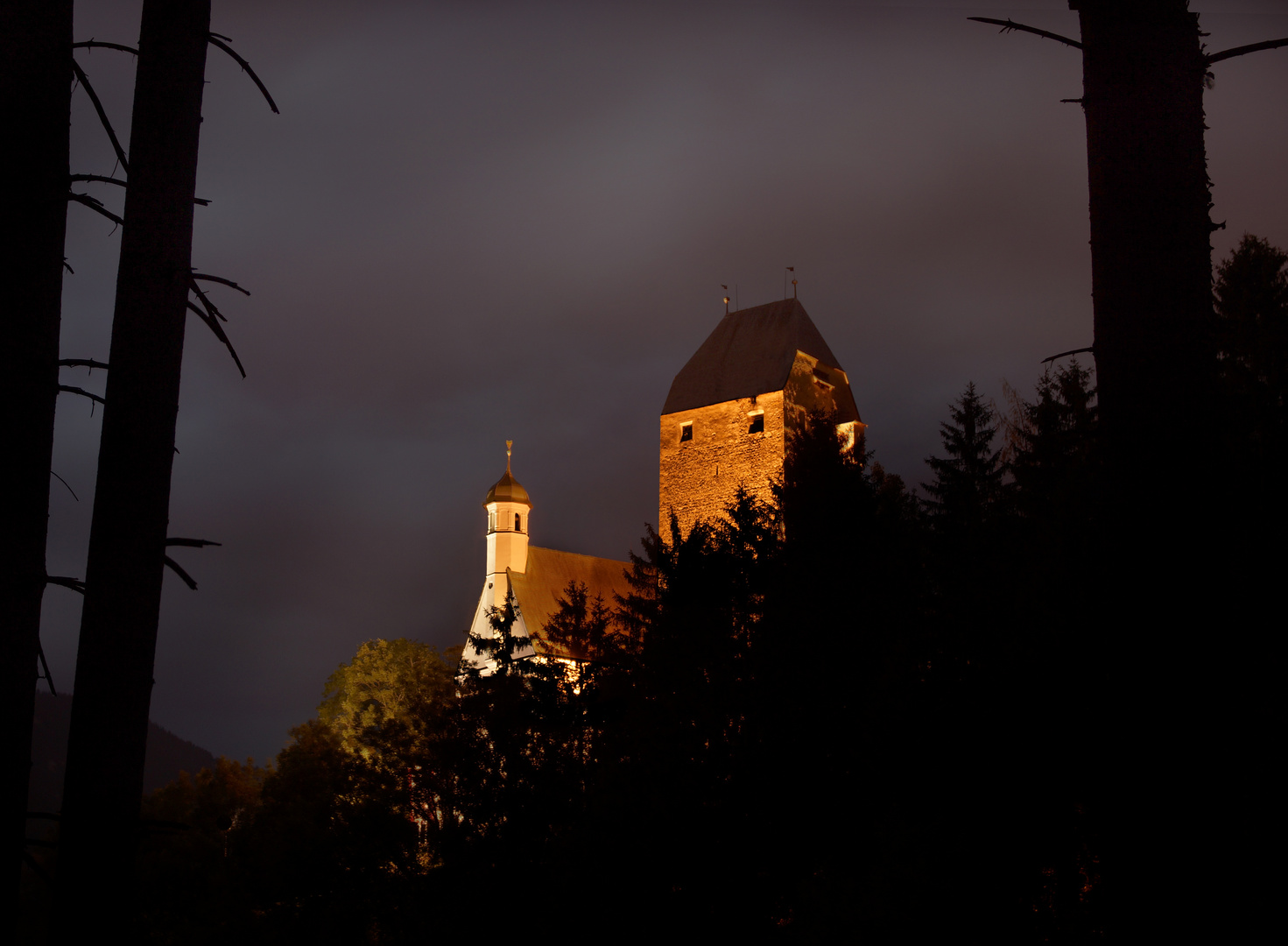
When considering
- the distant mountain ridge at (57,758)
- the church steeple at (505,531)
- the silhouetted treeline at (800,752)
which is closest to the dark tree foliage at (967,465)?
Result: the silhouetted treeline at (800,752)

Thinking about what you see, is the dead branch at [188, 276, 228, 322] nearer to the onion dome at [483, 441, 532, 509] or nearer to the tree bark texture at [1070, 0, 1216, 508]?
the tree bark texture at [1070, 0, 1216, 508]

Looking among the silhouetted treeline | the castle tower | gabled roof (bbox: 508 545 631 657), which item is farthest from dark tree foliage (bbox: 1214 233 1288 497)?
gabled roof (bbox: 508 545 631 657)

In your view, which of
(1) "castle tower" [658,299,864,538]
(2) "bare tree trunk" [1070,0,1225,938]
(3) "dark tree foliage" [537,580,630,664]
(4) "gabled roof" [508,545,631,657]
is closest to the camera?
(2) "bare tree trunk" [1070,0,1225,938]

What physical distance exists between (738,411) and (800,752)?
17.0m


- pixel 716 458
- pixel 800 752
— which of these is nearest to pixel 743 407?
pixel 716 458

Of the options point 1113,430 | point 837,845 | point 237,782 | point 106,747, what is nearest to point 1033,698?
point 837,845

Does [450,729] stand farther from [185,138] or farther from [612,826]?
[185,138]

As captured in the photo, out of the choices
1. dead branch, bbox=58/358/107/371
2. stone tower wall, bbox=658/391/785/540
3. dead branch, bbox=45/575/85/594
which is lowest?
dead branch, bbox=45/575/85/594

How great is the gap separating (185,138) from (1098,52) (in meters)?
3.87

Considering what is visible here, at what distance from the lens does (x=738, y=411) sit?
109 ft

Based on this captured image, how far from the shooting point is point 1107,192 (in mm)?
4324

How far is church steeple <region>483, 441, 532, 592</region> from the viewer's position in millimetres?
41469

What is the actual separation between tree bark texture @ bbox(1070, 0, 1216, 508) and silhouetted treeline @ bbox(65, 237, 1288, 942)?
14.6 ft

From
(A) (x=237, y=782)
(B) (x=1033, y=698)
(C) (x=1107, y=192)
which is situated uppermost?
(C) (x=1107, y=192)
